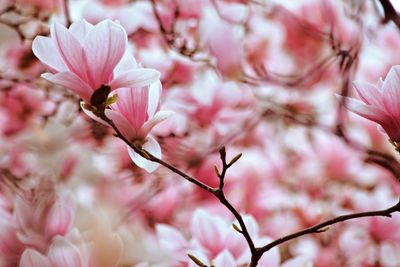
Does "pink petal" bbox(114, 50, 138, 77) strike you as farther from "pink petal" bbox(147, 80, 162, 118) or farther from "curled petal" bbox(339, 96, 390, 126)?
"curled petal" bbox(339, 96, 390, 126)

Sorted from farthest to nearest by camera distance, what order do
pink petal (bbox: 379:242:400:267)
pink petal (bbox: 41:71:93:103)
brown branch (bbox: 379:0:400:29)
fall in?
pink petal (bbox: 379:242:400:267)
brown branch (bbox: 379:0:400:29)
pink petal (bbox: 41:71:93:103)

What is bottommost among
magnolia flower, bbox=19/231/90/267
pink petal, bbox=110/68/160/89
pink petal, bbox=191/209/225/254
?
pink petal, bbox=191/209/225/254

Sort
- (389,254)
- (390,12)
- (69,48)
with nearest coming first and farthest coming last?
(69,48)
(390,12)
(389,254)

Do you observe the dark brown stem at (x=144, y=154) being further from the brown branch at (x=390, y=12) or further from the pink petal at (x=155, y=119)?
the brown branch at (x=390, y=12)

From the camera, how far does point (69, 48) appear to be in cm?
48

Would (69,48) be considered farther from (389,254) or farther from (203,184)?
(389,254)

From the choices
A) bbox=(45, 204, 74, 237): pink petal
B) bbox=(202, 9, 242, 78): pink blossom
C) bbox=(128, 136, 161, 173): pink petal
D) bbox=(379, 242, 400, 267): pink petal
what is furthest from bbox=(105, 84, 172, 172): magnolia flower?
bbox=(379, 242, 400, 267): pink petal

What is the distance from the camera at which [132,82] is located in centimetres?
48

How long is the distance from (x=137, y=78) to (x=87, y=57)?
0.14 ft

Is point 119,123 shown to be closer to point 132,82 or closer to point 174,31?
point 132,82

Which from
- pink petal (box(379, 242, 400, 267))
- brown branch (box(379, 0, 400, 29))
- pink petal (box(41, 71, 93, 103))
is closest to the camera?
pink petal (box(41, 71, 93, 103))

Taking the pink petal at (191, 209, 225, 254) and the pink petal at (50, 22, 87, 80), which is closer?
the pink petal at (50, 22, 87, 80)

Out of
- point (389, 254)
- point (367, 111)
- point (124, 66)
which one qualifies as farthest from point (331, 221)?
point (389, 254)

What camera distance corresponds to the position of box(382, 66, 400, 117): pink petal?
483mm
